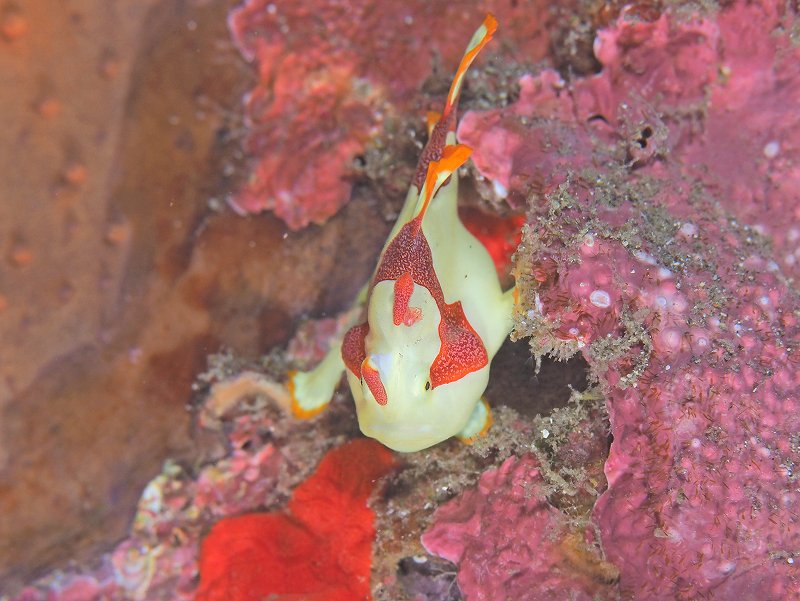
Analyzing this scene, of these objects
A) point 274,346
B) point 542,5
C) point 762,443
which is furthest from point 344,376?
point 542,5

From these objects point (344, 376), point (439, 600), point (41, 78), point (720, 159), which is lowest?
point (439, 600)

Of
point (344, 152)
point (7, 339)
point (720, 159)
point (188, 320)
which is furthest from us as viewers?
point (344, 152)

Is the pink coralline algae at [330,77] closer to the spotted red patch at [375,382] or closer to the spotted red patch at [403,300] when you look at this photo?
the spotted red patch at [403,300]

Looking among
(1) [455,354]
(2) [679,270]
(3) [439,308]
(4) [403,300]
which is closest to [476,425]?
(1) [455,354]

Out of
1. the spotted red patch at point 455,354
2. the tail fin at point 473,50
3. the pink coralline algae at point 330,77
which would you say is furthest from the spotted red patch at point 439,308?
the pink coralline algae at point 330,77

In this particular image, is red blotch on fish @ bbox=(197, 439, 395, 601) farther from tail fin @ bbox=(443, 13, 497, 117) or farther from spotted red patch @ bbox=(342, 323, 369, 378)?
tail fin @ bbox=(443, 13, 497, 117)

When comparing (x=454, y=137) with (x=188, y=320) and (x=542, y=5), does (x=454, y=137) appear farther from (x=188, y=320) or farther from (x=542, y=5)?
(x=188, y=320)

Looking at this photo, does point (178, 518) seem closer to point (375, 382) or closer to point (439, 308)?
point (375, 382)
